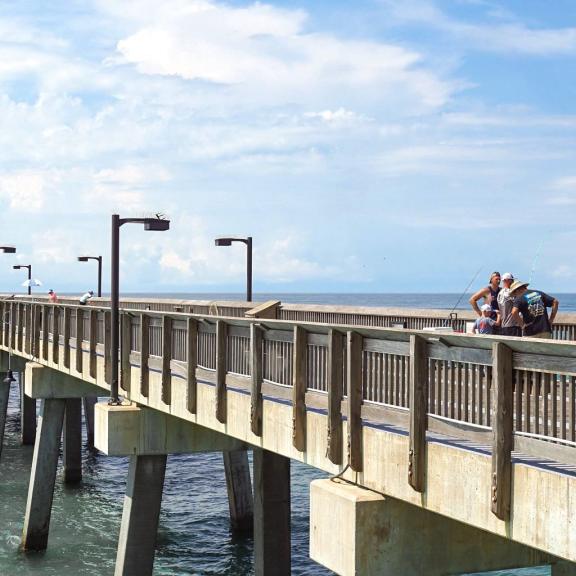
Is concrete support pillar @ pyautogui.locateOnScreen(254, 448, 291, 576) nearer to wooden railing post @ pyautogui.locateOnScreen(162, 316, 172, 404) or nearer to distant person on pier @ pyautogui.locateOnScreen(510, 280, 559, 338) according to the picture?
wooden railing post @ pyautogui.locateOnScreen(162, 316, 172, 404)

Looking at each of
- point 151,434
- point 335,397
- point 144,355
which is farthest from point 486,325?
point 151,434

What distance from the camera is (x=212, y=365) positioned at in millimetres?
14109

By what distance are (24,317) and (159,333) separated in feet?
43.0

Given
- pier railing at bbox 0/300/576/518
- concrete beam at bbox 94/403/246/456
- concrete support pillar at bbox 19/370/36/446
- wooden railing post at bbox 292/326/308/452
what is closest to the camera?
pier railing at bbox 0/300/576/518

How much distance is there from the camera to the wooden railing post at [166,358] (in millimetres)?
15305

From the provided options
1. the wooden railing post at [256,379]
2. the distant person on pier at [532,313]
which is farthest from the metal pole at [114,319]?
the distant person on pier at [532,313]

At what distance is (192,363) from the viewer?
1423cm

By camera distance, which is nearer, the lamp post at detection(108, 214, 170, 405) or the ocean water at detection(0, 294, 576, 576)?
the lamp post at detection(108, 214, 170, 405)

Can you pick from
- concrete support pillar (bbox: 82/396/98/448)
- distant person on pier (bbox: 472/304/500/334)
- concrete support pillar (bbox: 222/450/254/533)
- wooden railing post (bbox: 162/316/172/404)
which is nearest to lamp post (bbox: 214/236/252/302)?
concrete support pillar (bbox: 222/450/254/533)

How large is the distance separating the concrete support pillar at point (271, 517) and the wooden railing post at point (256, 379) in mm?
4511

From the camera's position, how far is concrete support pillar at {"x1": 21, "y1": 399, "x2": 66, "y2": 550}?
2362 centimetres

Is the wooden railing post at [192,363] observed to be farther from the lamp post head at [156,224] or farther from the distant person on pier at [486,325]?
the lamp post head at [156,224]

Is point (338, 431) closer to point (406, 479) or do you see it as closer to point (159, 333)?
point (406, 479)

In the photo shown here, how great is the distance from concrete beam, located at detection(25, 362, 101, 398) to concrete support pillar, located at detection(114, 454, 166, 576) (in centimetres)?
797
